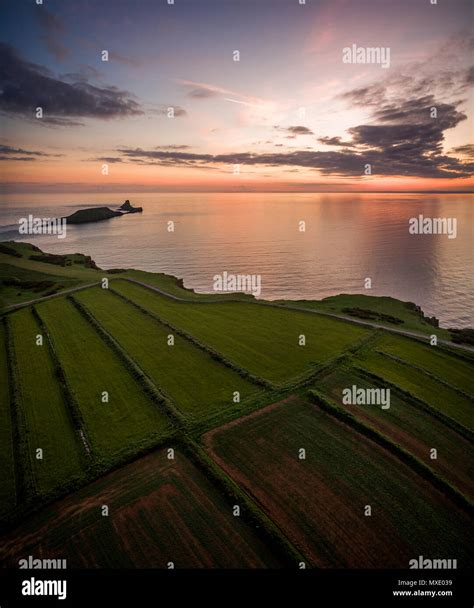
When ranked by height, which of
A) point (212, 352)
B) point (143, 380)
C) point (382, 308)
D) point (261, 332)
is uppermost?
point (382, 308)

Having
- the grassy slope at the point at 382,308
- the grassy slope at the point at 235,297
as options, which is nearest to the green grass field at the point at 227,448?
the grassy slope at the point at 382,308

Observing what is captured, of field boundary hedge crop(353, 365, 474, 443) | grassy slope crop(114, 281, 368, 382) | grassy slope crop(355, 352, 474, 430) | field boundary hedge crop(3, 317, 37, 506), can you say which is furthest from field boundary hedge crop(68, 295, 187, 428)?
grassy slope crop(355, 352, 474, 430)

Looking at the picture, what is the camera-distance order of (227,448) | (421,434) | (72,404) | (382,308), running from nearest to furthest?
(227,448)
(421,434)
(72,404)
(382,308)

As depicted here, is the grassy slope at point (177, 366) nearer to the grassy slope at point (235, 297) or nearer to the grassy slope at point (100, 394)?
the grassy slope at point (100, 394)

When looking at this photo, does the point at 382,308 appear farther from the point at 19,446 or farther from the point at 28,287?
the point at 28,287

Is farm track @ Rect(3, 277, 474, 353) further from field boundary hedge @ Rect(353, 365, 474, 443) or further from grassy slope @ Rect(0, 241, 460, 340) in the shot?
field boundary hedge @ Rect(353, 365, 474, 443)

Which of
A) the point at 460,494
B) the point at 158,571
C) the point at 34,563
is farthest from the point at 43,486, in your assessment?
the point at 460,494

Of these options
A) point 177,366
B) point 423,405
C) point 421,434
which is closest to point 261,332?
point 177,366
